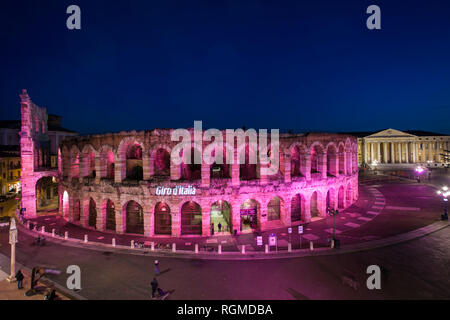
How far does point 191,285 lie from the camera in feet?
50.7

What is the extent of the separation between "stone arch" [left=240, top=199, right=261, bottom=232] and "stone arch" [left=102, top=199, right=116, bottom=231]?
17150 mm

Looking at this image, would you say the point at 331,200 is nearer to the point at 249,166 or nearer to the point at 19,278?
Result: the point at 249,166

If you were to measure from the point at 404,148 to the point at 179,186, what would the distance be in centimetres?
11881

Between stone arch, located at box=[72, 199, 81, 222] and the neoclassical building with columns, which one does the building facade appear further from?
the neoclassical building with columns

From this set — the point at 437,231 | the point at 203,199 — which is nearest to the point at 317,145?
the point at 437,231

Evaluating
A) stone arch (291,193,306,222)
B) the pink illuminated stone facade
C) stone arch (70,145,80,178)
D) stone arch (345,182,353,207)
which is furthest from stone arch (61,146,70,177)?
stone arch (345,182,353,207)

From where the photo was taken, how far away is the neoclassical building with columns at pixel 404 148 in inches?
3947

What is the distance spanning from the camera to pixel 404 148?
10138 cm

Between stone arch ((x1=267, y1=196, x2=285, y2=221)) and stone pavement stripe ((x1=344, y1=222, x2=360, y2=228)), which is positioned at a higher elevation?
stone arch ((x1=267, y1=196, x2=285, y2=221))

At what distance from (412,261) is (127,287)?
23.3 m

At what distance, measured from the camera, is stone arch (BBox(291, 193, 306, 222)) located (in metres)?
30.5

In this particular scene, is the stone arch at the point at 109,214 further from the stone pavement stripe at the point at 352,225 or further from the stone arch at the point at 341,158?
the stone arch at the point at 341,158

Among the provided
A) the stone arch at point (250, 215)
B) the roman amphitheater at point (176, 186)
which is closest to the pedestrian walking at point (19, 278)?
the roman amphitheater at point (176, 186)
